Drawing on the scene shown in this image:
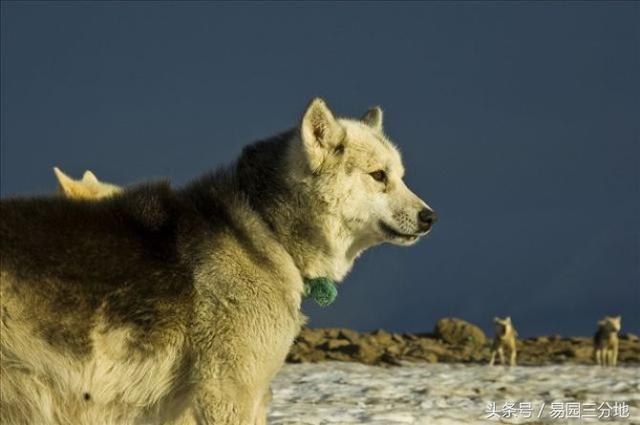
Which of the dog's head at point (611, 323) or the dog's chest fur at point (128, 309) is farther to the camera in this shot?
the dog's head at point (611, 323)

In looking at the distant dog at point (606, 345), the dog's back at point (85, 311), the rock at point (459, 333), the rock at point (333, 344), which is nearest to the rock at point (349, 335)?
the rock at point (333, 344)

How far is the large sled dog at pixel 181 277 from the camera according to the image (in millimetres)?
6438

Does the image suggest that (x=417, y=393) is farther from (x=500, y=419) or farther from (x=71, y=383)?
(x=71, y=383)

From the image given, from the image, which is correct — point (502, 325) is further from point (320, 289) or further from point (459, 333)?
point (320, 289)

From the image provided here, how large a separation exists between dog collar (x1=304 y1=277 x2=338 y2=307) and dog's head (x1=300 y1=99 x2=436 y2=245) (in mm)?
409

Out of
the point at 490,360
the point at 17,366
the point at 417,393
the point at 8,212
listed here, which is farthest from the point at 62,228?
the point at 490,360

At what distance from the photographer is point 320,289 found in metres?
7.47

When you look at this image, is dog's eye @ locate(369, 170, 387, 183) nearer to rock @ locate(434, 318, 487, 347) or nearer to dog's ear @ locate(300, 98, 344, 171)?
dog's ear @ locate(300, 98, 344, 171)

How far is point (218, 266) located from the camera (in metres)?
6.78

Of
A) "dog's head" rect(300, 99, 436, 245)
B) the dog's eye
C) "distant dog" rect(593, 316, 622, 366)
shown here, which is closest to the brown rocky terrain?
"distant dog" rect(593, 316, 622, 366)

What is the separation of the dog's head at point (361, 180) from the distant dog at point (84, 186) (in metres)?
3.12

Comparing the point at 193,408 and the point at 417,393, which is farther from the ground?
the point at 417,393

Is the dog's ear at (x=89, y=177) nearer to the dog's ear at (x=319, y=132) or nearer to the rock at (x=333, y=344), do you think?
the dog's ear at (x=319, y=132)

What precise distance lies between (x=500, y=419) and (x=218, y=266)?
634 centimetres
